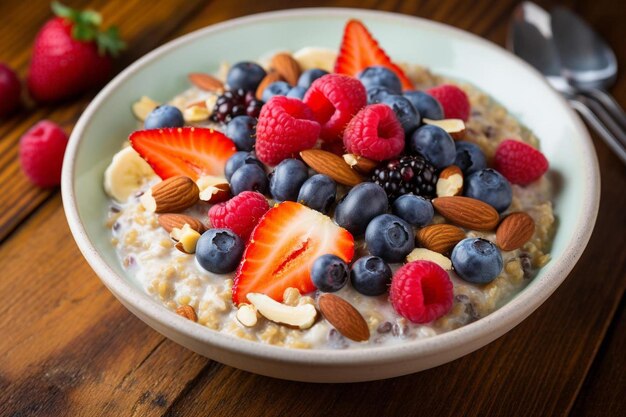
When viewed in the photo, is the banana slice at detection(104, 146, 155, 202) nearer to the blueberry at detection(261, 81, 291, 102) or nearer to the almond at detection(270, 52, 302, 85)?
the blueberry at detection(261, 81, 291, 102)

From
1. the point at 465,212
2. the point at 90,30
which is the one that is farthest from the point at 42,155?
the point at 465,212

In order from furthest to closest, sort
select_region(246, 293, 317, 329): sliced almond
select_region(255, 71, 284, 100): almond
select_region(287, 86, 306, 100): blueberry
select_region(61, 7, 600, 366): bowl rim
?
select_region(255, 71, 284, 100): almond < select_region(287, 86, 306, 100): blueberry < select_region(246, 293, 317, 329): sliced almond < select_region(61, 7, 600, 366): bowl rim

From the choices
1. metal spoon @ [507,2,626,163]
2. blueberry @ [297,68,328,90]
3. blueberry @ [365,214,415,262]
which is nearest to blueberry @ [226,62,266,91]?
blueberry @ [297,68,328,90]

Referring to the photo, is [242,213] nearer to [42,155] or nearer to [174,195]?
[174,195]

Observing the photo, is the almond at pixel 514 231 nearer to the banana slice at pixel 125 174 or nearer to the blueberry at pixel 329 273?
the blueberry at pixel 329 273

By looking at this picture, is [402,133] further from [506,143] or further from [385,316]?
[385,316]
